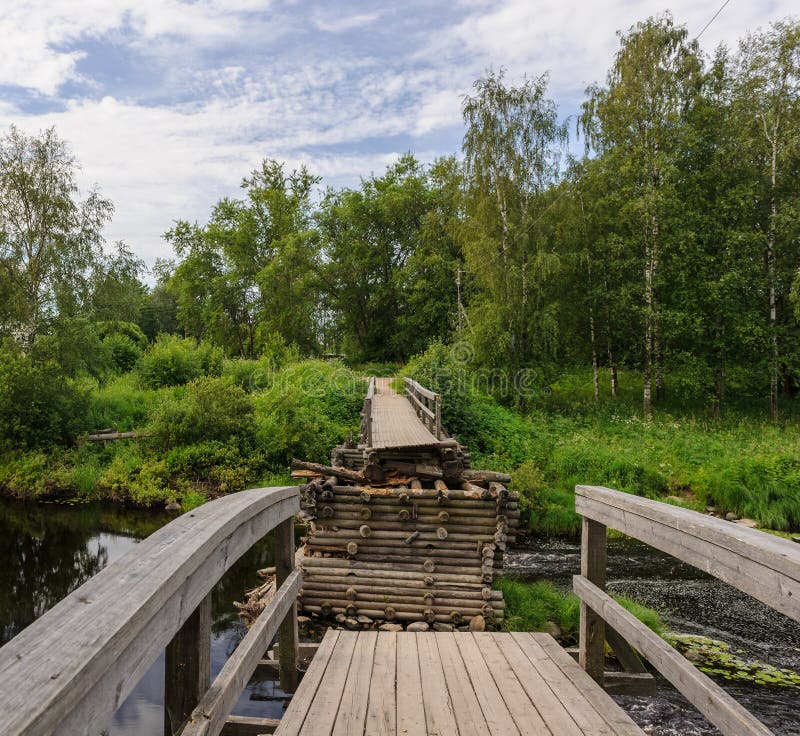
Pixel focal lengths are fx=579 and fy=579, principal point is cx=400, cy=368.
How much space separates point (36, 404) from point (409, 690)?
755 inches

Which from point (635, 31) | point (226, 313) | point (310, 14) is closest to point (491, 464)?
point (310, 14)

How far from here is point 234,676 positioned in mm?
1871

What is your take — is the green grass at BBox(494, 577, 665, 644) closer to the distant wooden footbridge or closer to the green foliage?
the distant wooden footbridge

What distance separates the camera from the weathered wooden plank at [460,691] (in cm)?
226

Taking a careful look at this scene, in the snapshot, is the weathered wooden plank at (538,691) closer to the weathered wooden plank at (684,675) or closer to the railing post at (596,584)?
the railing post at (596,584)

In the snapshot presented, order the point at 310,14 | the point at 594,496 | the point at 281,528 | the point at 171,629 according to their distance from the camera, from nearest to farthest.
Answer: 1. the point at 171,629
2. the point at 594,496
3. the point at 281,528
4. the point at 310,14

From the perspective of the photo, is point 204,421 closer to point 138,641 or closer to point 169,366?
point 169,366

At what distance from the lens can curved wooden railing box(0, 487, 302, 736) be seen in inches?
34.4

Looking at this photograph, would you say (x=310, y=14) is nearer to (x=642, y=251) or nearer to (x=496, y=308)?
(x=496, y=308)

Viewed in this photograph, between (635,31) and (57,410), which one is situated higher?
(635,31)

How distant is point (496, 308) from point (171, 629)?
66.9 feet

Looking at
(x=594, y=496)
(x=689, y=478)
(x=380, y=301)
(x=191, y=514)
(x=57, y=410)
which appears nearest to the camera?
(x=191, y=514)

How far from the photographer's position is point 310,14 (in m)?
17.0

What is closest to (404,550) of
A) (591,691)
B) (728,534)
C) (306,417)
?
(591,691)
